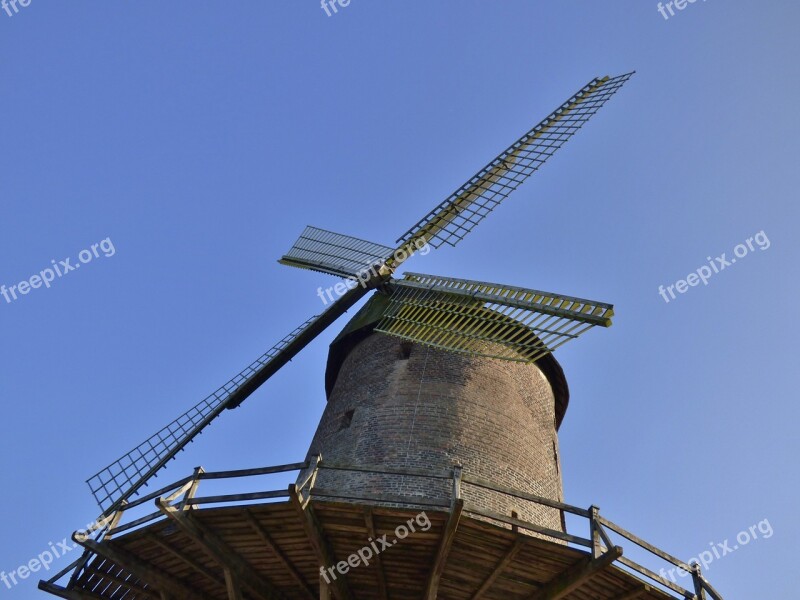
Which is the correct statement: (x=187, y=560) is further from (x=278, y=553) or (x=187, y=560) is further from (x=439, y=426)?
(x=439, y=426)

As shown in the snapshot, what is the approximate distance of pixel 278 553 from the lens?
8.86m

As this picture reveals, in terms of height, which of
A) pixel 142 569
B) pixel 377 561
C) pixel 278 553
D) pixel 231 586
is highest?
pixel 142 569

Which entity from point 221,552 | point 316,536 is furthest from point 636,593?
point 221,552

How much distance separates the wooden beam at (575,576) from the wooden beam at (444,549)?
123 centimetres

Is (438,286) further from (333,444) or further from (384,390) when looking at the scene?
(333,444)

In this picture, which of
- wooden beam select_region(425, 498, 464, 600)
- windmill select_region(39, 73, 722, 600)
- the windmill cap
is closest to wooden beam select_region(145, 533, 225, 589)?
windmill select_region(39, 73, 722, 600)

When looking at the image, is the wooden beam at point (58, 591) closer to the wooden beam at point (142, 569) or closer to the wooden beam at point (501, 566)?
the wooden beam at point (142, 569)

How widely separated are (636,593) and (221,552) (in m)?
4.85

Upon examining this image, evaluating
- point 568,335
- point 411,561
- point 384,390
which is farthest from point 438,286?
point 411,561

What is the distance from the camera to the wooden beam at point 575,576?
7.58 meters

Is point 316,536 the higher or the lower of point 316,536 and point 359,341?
the lower

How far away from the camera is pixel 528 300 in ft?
34.0

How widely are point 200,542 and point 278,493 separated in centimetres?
130

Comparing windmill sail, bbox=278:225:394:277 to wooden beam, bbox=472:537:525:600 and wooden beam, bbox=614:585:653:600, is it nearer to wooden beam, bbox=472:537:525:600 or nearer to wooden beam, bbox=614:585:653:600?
wooden beam, bbox=472:537:525:600
